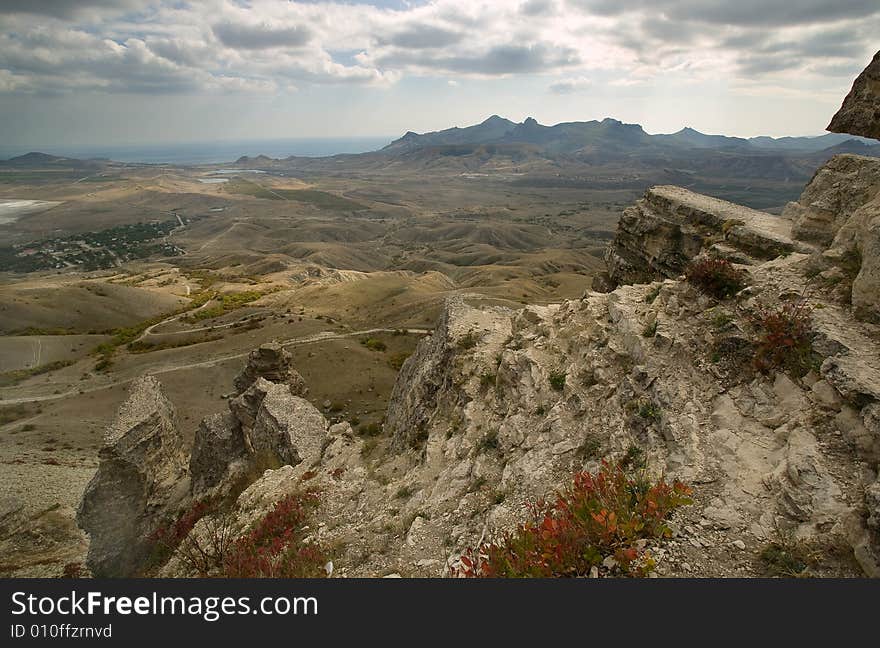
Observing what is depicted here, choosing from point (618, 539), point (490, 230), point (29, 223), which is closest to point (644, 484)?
point (618, 539)

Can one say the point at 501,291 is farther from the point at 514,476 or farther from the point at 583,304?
the point at 514,476

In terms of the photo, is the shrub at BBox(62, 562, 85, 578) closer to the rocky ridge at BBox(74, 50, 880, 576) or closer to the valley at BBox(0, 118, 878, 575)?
the rocky ridge at BBox(74, 50, 880, 576)

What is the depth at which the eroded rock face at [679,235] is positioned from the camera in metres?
13.1

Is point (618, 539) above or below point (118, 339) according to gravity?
above

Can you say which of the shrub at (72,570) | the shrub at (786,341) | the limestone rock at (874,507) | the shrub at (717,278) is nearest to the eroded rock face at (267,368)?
the shrub at (72,570)

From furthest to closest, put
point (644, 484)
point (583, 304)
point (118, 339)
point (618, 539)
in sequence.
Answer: point (118, 339), point (583, 304), point (644, 484), point (618, 539)

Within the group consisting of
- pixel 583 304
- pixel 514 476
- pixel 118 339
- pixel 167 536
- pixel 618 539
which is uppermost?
→ pixel 583 304

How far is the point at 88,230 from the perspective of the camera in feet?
604

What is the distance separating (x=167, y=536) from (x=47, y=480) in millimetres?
11772

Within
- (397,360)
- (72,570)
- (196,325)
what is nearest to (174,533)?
(72,570)

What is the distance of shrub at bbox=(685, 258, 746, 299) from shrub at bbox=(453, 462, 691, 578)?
588 cm

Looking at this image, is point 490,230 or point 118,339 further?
point 490,230

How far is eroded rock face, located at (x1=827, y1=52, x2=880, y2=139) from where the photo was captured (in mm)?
11312

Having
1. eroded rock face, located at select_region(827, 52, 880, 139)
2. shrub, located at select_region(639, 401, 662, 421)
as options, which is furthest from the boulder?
eroded rock face, located at select_region(827, 52, 880, 139)
